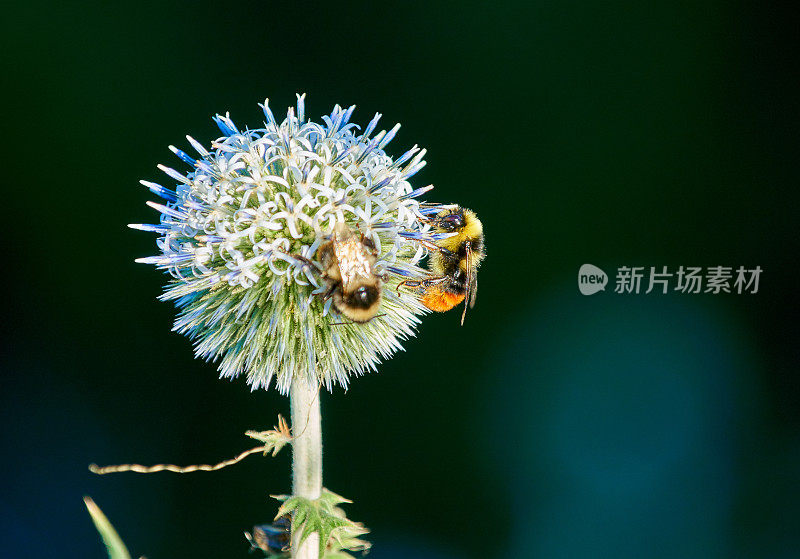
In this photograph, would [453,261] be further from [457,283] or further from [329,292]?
[329,292]

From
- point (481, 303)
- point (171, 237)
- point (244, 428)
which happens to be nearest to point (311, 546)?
point (171, 237)

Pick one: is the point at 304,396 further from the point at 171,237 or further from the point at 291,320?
the point at 171,237

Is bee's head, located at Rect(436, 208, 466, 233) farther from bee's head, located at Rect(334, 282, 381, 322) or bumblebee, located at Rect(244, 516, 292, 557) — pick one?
bumblebee, located at Rect(244, 516, 292, 557)

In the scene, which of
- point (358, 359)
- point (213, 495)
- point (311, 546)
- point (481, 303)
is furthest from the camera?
point (481, 303)

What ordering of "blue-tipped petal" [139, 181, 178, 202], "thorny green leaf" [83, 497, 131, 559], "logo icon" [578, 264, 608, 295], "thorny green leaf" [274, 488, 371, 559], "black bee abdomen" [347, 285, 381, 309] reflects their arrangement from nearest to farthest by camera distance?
1. "thorny green leaf" [83, 497, 131, 559]
2. "thorny green leaf" [274, 488, 371, 559]
3. "black bee abdomen" [347, 285, 381, 309]
4. "blue-tipped petal" [139, 181, 178, 202]
5. "logo icon" [578, 264, 608, 295]

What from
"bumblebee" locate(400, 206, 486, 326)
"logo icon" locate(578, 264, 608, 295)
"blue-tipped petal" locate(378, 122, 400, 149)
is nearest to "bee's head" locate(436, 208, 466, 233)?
"bumblebee" locate(400, 206, 486, 326)

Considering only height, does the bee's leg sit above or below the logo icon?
below

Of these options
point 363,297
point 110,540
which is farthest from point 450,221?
point 110,540
